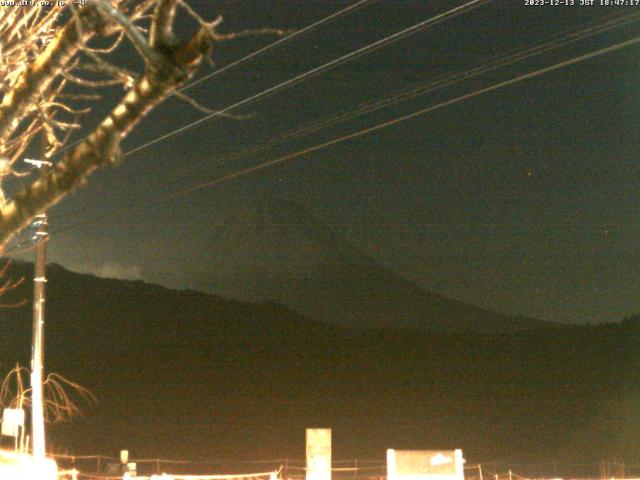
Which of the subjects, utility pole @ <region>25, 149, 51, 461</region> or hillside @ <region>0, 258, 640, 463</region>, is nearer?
utility pole @ <region>25, 149, 51, 461</region>

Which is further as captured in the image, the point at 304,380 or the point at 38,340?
the point at 304,380

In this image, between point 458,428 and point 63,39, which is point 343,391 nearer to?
point 458,428

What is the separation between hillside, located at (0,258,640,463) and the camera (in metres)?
68.3

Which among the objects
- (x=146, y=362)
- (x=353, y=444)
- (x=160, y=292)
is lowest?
(x=353, y=444)

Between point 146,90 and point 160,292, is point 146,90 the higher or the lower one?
the lower one

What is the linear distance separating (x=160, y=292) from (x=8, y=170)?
125 metres

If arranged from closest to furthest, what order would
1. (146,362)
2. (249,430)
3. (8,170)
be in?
(8,170)
(249,430)
(146,362)

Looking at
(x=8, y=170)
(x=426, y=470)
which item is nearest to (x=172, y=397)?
(x=426, y=470)

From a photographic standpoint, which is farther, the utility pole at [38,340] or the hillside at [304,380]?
the hillside at [304,380]

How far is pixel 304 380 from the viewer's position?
322 feet

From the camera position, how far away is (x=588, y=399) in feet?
265

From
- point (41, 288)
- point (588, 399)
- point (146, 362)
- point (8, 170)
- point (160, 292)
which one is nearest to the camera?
point (8, 170)

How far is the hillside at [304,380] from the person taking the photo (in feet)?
224

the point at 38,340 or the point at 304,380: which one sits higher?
the point at 304,380
